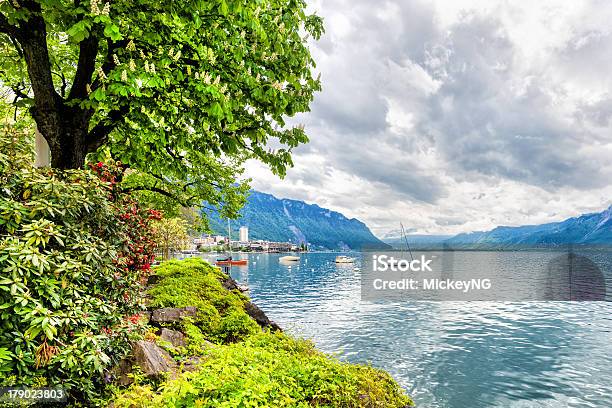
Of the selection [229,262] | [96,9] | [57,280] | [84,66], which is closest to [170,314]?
[57,280]

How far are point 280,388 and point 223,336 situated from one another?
5.98 m

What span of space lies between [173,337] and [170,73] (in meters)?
7.02

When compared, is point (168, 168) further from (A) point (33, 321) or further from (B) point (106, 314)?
(A) point (33, 321)

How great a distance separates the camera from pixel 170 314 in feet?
39.1

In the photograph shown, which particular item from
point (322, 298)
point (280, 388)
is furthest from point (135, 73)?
point (322, 298)

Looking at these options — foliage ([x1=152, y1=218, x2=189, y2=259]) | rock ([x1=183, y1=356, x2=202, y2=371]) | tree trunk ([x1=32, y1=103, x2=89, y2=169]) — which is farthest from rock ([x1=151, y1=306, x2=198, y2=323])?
foliage ([x1=152, y1=218, x2=189, y2=259])

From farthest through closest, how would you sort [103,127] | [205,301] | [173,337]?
1. [205,301]
2. [173,337]
3. [103,127]

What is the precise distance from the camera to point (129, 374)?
254 inches

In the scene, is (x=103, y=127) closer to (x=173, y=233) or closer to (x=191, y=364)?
(x=191, y=364)

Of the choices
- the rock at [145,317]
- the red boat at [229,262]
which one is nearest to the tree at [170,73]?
the rock at [145,317]

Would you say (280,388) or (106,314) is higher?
(106,314)

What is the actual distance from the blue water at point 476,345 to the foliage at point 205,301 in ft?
22.6

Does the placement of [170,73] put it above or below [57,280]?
above

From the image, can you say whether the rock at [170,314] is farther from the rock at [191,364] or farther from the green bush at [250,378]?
the rock at [191,364]
